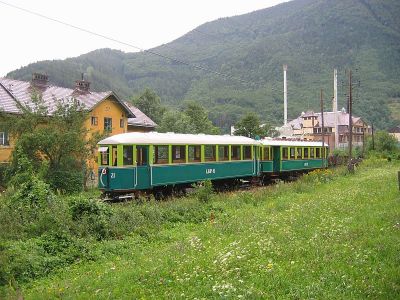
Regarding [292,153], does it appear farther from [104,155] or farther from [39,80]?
[39,80]

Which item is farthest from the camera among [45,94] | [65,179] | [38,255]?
[45,94]

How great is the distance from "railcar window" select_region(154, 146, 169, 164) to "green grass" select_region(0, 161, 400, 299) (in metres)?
5.54

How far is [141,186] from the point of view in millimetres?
17125

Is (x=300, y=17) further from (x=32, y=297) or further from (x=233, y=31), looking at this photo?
(x=32, y=297)

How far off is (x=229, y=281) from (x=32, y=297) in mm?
3304

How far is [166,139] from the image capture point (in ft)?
59.9

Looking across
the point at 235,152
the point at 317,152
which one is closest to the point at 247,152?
the point at 235,152

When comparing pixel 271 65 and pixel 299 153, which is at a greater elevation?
pixel 271 65

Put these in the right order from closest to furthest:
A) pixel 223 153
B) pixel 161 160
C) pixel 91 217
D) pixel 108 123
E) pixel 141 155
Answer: pixel 91 217 → pixel 141 155 → pixel 161 160 → pixel 223 153 → pixel 108 123

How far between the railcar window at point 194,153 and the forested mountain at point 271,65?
83.6 metres

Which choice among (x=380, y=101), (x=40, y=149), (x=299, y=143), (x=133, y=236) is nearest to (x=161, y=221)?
(x=133, y=236)

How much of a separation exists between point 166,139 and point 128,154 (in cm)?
210

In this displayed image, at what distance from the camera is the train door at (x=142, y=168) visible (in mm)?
17047

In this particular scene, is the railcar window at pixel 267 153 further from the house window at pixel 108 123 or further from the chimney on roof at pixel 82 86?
the chimney on roof at pixel 82 86
